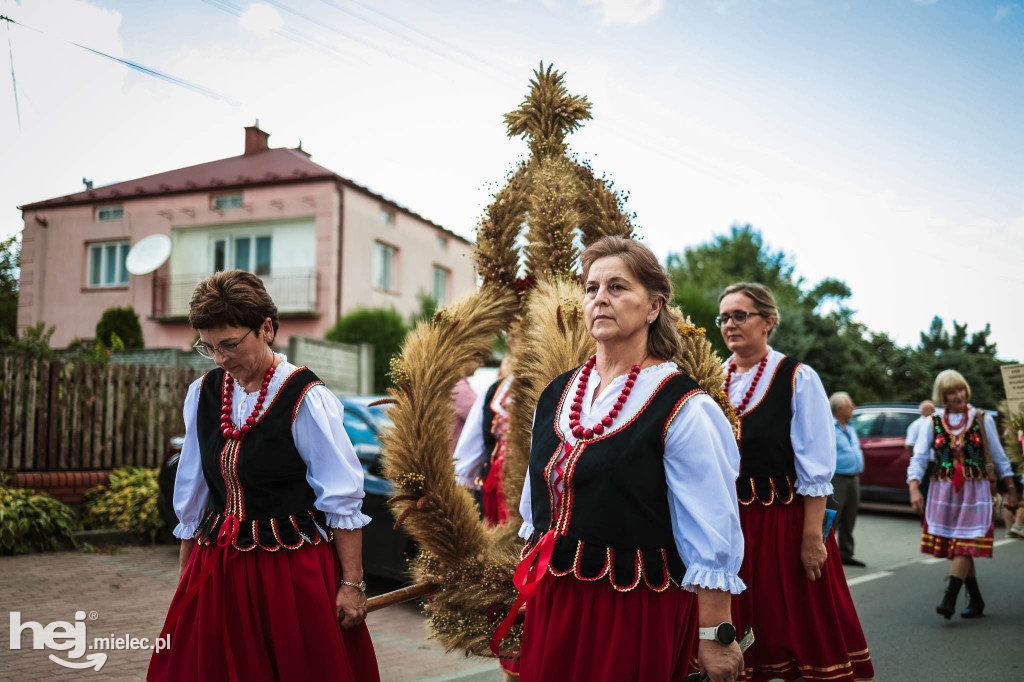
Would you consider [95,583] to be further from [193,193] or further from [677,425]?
[193,193]

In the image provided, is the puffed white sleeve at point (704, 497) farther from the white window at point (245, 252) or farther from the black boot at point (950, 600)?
the white window at point (245, 252)

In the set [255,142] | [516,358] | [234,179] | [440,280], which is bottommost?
[516,358]

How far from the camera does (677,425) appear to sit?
222 centimetres

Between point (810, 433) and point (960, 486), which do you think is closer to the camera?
point (810, 433)

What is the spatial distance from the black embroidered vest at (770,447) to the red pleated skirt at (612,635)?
1.56 metres

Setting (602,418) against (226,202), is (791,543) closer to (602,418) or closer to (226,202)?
(602,418)

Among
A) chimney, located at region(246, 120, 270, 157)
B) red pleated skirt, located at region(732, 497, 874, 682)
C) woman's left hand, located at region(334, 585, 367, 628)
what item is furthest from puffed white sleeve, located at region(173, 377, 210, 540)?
chimney, located at region(246, 120, 270, 157)

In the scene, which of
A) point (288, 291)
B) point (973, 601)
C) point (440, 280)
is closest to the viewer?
point (973, 601)

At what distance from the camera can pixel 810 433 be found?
3732 millimetres

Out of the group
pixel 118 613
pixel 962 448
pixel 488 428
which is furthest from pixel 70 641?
pixel 962 448

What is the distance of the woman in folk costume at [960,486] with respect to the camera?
6.50m

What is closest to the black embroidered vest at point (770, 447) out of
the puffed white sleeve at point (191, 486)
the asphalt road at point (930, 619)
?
the asphalt road at point (930, 619)

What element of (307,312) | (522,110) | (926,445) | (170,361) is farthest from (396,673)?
(307,312)

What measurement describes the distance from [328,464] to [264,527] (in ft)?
0.99
